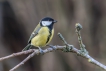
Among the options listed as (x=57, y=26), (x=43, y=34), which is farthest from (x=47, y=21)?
(x=57, y=26)

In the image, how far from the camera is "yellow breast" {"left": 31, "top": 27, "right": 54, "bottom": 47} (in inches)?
60.4

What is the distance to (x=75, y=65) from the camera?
10.9 ft

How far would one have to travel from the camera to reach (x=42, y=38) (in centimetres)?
155

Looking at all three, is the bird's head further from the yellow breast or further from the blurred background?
the blurred background

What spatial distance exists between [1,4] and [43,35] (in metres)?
1.72

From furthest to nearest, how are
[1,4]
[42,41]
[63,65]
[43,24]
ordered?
[63,65] < [1,4] < [43,24] < [42,41]

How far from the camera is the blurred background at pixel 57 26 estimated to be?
3133 mm

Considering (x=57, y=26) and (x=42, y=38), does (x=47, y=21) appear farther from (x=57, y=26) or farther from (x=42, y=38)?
(x=57, y=26)

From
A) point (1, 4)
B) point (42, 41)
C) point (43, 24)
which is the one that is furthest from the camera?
point (1, 4)

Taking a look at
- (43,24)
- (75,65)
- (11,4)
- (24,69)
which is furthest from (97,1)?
(43,24)

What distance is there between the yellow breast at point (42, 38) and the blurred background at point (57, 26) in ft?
4.72

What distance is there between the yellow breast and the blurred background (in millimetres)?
1439

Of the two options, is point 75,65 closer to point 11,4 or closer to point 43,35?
point 11,4

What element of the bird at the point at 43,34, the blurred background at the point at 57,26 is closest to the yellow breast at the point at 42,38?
the bird at the point at 43,34
